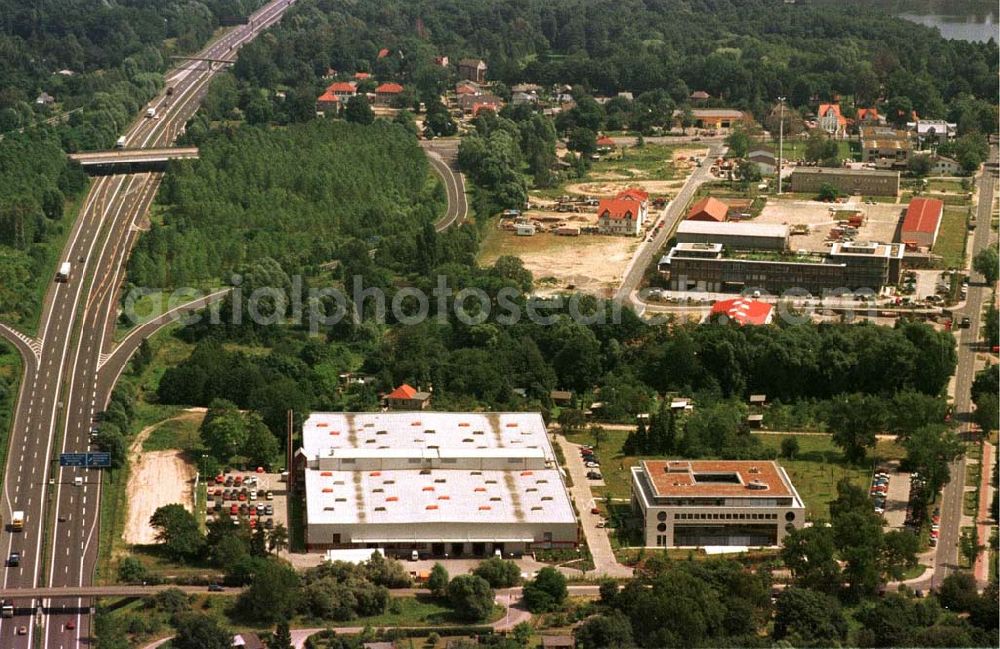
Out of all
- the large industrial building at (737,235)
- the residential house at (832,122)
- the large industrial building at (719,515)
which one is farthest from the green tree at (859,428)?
the residential house at (832,122)

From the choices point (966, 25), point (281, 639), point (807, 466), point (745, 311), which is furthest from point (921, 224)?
point (966, 25)

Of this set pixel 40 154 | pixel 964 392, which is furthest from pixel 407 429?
pixel 40 154

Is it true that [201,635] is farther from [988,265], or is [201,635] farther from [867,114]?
[867,114]

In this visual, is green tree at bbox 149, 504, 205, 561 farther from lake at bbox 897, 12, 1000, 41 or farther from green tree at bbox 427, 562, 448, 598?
lake at bbox 897, 12, 1000, 41

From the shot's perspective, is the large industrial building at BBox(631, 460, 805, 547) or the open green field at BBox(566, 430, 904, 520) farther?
the open green field at BBox(566, 430, 904, 520)

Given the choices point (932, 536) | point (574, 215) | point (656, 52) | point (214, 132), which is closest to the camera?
point (932, 536)

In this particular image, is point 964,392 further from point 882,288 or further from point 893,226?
point 893,226

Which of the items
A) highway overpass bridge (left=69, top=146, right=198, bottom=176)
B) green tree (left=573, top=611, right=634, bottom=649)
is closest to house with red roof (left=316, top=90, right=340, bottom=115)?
highway overpass bridge (left=69, top=146, right=198, bottom=176)
